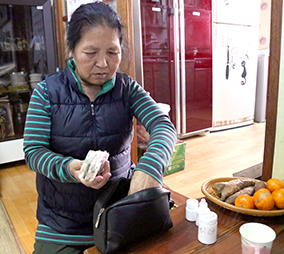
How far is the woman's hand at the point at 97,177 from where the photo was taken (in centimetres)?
76

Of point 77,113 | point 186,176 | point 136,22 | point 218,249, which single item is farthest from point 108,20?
A: point 186,176

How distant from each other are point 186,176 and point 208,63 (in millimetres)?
1731

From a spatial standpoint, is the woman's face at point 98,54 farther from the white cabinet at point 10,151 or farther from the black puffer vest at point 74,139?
the white cabinet at point 10,151

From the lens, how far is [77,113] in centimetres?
98

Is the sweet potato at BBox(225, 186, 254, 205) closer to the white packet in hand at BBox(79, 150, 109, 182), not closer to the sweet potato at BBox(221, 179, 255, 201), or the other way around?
the sweet potato at BBox(221, 179, 255, 201)

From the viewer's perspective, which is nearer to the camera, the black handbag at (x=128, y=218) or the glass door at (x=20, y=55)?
the black handbag at (x=128, y=218)

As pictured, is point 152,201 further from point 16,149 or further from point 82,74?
point 16,149

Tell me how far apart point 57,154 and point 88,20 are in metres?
0.45

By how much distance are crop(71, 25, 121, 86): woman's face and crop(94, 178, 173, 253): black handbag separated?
44cm

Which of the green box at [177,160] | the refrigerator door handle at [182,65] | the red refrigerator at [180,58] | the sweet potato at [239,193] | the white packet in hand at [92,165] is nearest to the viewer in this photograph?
the white packet in hand at [92,165]

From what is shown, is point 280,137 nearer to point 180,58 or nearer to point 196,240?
point 196,240

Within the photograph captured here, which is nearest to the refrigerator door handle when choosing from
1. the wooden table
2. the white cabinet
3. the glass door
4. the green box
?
the green box

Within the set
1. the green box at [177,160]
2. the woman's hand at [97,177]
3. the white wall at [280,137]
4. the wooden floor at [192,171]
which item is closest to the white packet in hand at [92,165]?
the woman's hand at [97,177]

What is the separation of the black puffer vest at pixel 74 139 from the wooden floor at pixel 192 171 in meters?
0.73
